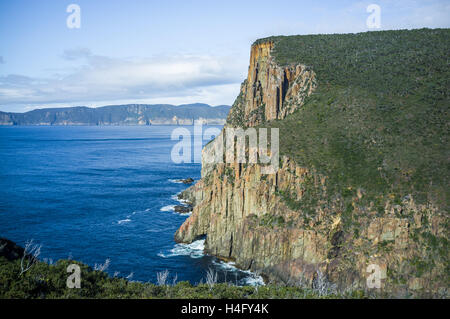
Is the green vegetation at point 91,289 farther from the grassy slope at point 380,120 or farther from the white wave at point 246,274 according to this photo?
the grassy slope at point 380,120

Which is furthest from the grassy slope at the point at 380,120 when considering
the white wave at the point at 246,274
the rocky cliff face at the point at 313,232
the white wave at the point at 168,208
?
the white wave at the point at 168,208

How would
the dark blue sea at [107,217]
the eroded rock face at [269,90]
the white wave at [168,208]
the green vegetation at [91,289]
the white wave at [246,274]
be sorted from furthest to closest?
1. the white wave at [168,208]
2. the eroded rock face at [269,90]
3. the dark blue sea at [107,217]
4. the white wave at [246,274]
5. the green vegetation at [91,289]

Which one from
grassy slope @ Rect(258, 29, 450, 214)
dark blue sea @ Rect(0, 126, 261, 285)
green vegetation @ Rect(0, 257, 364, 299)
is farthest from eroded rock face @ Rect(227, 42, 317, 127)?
green vegetation @ Rect(0, 257, 364, 299)

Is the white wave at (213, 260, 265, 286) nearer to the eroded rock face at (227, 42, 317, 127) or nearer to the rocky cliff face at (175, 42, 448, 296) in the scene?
the rocky cliff face at (175, 42, 448, 296)

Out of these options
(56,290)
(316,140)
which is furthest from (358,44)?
(56,290)

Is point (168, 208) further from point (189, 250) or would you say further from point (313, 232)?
point (313, 232)
